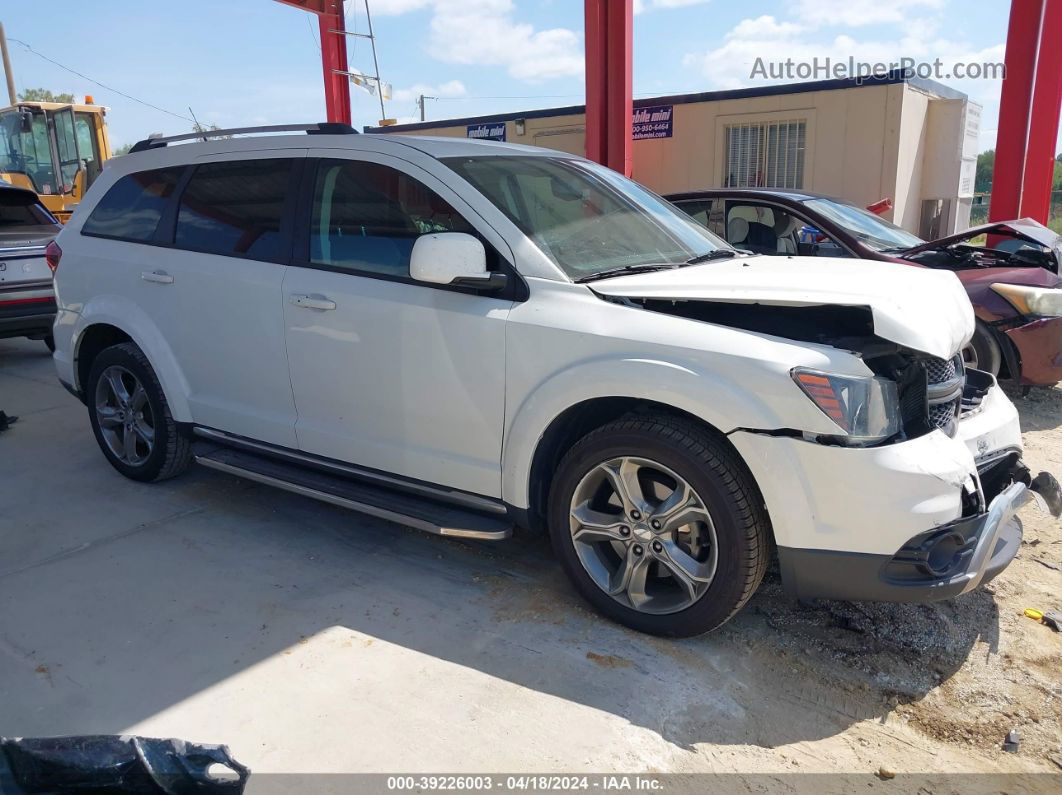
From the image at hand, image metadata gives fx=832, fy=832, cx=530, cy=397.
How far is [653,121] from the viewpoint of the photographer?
564 inches

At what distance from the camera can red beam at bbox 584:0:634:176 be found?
31.1 feet

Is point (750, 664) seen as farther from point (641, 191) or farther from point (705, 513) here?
point (641, 191)

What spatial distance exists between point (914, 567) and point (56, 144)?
15.9m

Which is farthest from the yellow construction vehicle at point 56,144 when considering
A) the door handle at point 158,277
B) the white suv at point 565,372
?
the white suv at point 565,372

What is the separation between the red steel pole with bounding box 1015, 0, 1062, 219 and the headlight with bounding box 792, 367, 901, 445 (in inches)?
339

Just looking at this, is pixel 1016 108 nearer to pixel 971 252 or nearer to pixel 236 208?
pixel 971 252

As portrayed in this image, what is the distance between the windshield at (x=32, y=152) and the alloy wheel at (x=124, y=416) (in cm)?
1187

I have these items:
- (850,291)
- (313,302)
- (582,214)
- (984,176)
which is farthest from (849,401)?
(984,176)

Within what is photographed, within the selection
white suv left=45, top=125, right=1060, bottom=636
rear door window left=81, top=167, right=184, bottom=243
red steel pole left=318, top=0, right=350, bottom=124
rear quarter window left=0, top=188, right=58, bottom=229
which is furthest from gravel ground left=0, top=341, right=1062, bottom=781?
red steel pole left=318, top=0, right=350, bottom=124

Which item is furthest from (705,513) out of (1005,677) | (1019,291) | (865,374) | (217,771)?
(1019,291)

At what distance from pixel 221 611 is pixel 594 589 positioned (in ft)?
5.07

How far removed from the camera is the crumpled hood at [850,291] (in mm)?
2789

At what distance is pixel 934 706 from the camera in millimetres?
2787

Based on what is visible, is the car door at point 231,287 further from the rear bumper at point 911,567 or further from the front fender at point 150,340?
the rear bumper at point 911,567
